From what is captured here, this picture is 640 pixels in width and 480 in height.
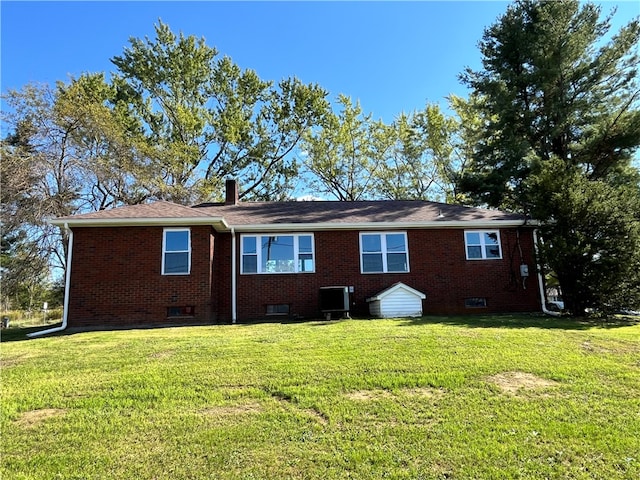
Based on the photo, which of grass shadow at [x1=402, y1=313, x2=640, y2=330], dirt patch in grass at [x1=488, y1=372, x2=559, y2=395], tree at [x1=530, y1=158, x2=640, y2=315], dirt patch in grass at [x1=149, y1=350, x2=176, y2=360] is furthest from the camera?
tree at [x1=530, y1=158, x2=640, y2=315]

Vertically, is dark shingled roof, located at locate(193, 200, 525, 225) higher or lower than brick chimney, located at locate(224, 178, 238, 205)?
lower

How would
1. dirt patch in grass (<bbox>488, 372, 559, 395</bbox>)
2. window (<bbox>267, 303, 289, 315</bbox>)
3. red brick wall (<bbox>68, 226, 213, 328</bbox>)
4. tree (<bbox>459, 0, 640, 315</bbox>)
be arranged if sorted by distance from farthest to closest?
tree (<bbox>459, 0, 640, 315</bbox>), window (<bbox>267, 303, 289, 315</bbox>), red brick wall (<bbox>68, 226, 213, 328</bbox>), dirt patch in grass (<bbox>488, 372, 559, 395</bbox>)

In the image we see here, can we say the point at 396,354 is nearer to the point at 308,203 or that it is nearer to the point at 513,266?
the point at 513,266

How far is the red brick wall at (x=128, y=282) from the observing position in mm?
Answer: 11328

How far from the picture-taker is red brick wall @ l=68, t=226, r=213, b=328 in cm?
1133

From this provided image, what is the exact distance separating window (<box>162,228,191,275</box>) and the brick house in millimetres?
29

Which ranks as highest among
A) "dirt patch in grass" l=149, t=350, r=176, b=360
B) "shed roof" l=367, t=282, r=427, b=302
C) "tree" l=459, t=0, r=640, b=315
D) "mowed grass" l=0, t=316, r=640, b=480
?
"tree" l=459, t=0, r=640, b=315

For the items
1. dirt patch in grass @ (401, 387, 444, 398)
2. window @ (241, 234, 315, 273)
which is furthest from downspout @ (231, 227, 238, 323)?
dirt patch in grass @ (401, 387, 444, 398)

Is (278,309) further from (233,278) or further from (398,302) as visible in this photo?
(398,302)

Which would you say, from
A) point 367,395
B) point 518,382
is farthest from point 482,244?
point 367,395

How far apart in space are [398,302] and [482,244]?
3719 millimetres

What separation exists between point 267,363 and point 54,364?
340cm

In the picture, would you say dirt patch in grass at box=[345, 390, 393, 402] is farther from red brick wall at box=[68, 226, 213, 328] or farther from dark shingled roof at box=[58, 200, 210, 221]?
dark shingled roof at box=[58, 200, 210, 221]

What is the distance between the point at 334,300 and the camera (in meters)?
11.9
